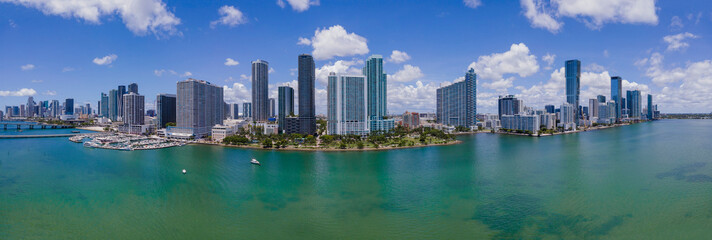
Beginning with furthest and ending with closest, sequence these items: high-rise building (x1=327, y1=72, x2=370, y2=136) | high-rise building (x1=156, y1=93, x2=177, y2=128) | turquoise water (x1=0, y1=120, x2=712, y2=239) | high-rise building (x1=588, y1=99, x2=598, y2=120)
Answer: high-rise building (x1=588, y1=99, x2=598, y2=120) → high-rise building (x1=156, y1=93, x2=177, y2=128) → high-rise building (x1=327, y1=72, x2=370, y2=136) → turquoise water (x1=0, y1=120, x2=712, y2=239)

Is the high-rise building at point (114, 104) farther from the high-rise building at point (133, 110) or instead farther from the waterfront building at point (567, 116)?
the waterfront building at point (567, 116)

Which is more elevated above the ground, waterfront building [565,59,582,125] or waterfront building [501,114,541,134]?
waterfront building [565,59,582,125]

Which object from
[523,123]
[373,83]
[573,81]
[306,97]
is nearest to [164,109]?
[306,97]

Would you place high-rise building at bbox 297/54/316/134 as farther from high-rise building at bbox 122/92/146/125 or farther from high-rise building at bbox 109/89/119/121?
high-rise building at bbox 109/89/119/121

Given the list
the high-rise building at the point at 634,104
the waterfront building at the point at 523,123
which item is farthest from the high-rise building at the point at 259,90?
the high-rise building at the point at 634,104

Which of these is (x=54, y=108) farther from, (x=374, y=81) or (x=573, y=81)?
(x=573, y=81)

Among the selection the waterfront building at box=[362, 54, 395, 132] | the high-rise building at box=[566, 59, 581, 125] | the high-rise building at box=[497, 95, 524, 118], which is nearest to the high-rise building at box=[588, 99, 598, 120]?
the high-rise building at box=[566, 59, 581, 125]

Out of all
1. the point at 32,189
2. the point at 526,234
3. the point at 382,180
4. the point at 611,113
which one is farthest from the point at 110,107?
the point at 611,113
